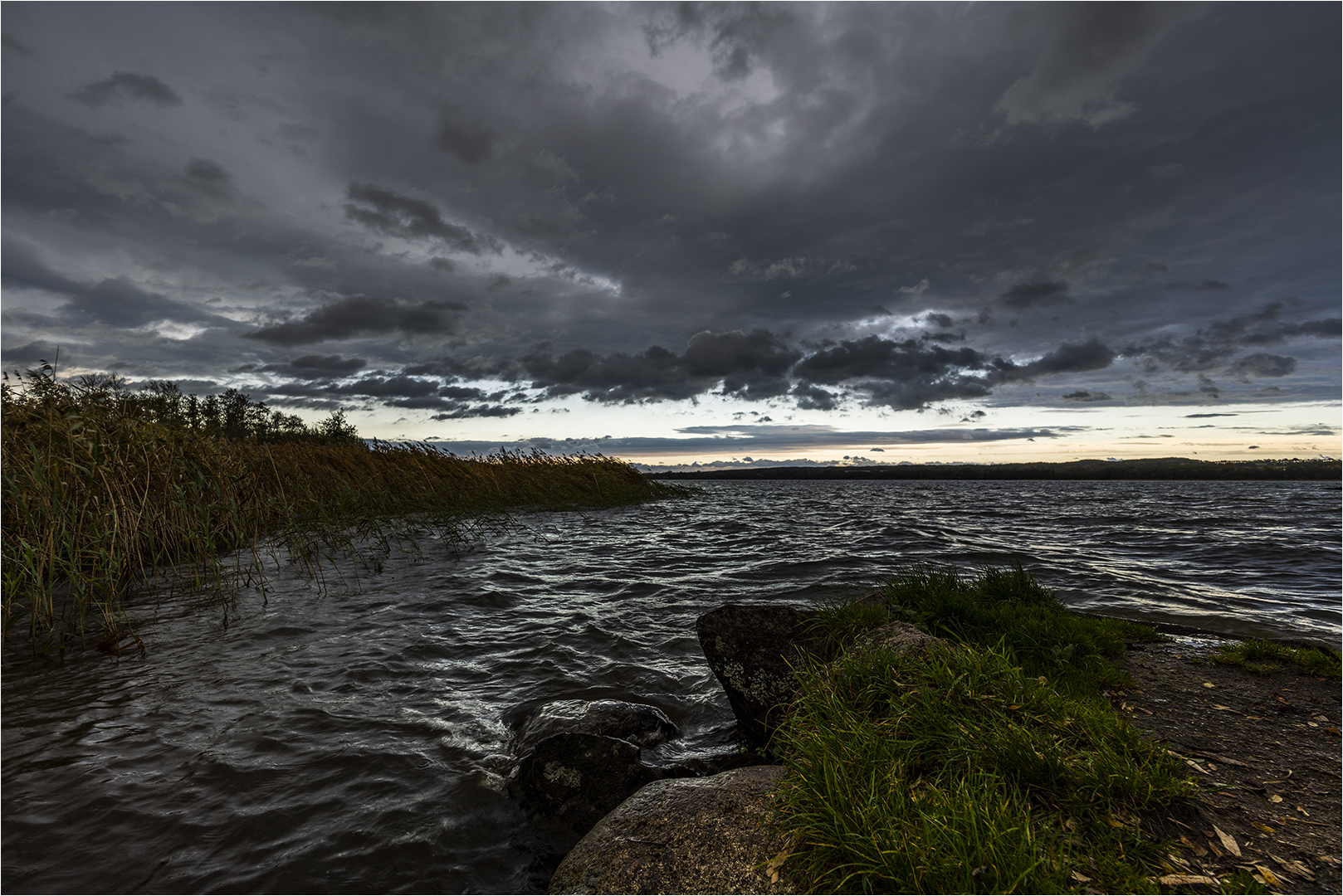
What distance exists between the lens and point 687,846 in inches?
122

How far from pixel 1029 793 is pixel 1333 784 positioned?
2846 mm

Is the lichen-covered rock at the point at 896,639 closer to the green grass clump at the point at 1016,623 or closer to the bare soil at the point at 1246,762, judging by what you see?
the green grass clump at the point at 1016,623

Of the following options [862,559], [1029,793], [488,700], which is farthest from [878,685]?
[862,559]

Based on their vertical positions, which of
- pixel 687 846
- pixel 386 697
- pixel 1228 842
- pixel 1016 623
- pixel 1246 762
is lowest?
pixel 386 697

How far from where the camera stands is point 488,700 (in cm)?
622

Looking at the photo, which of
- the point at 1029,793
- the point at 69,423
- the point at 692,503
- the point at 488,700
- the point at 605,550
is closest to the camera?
the point at 1029,793

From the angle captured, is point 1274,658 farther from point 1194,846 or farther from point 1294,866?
point 1194,846

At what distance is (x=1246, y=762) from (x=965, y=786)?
310 centimetres

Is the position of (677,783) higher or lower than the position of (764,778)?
lower

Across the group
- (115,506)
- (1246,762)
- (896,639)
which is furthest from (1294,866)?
(115,506)

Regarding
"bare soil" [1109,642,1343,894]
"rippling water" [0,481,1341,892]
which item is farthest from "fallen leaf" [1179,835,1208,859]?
"rippling water" [0,481,1341,892]

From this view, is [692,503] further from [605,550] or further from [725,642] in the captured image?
[725,642]

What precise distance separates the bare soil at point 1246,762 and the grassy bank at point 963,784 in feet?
0.78

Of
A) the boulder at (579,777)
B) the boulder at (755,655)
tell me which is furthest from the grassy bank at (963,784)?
the boulder at (579,777)
